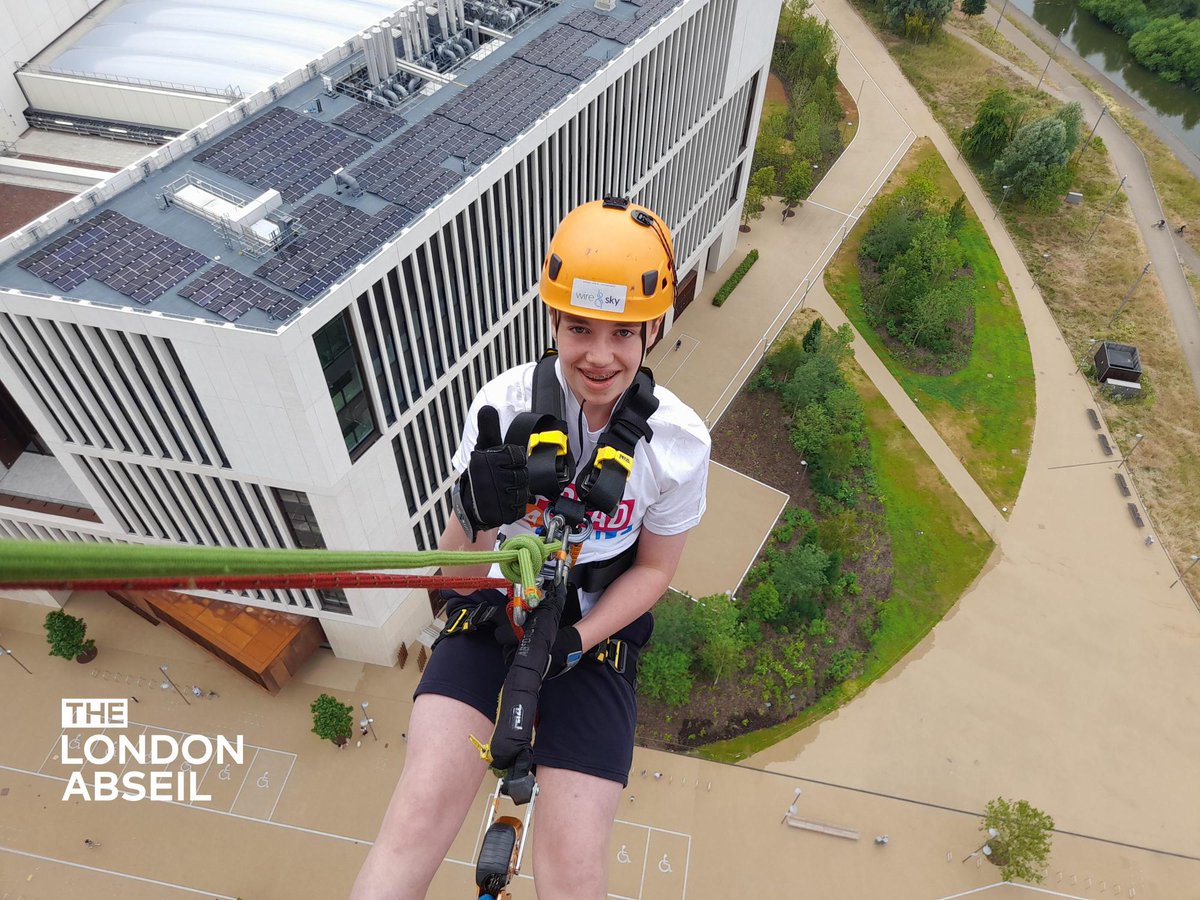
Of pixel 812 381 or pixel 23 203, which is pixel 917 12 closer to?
pixel 812 381

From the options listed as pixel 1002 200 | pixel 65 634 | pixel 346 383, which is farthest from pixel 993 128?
pixel 65 634

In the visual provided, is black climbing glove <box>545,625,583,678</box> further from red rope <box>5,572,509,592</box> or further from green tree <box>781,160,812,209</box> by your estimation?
green tree <box>781,160,812,209</box>

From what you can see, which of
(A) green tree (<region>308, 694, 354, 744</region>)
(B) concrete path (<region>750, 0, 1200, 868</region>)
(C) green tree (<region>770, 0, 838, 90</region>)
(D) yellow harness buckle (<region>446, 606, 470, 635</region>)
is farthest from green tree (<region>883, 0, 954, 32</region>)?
(D) yellow harness buckle (<region>446, 606, 470, 635</region>)

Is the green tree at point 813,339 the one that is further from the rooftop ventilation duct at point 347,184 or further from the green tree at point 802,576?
the rooftop ventilation duct at point 347,184

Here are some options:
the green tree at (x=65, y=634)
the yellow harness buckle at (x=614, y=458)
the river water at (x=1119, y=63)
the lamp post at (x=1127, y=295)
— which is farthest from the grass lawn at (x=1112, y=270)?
the green tree at (x=65, y=634)

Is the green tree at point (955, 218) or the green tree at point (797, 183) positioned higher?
the green tree at point (797, 183)

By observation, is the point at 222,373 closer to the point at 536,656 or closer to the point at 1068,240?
the point at 536,656
